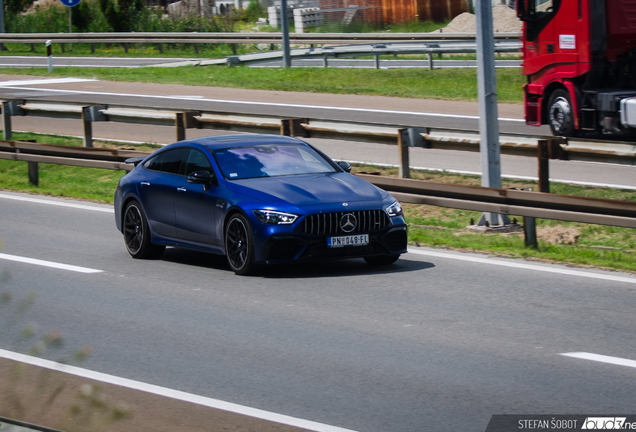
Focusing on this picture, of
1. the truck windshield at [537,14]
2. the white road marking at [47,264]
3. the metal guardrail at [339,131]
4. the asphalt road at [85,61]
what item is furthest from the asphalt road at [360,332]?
the asphalt road at [85,61]

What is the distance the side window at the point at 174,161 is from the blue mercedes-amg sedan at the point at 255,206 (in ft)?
0.05

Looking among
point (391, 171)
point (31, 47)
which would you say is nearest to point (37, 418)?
point (391, 171)

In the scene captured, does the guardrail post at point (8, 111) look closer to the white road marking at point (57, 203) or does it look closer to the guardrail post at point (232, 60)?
the white road marking at point (57, 203)

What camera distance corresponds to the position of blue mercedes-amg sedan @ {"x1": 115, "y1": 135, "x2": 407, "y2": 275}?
32.4ft

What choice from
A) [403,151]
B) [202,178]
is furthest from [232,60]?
[202,178]

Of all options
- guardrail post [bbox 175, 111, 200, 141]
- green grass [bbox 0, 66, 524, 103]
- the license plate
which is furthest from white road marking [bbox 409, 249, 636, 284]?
green grass [bbox 0, 66, 524, 103]

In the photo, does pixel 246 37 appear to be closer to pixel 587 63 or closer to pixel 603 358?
pixel 587 63

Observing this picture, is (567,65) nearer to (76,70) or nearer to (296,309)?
(296,309)

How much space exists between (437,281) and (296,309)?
1.77 meters

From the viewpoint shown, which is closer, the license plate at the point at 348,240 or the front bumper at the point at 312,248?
the front bumper at the point at 312,248

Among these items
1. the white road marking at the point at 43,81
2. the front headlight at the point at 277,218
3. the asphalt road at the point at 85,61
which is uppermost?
the asphalt road at the point at 85,61

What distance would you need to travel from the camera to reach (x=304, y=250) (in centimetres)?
990

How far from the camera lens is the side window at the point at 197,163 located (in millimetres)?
10957

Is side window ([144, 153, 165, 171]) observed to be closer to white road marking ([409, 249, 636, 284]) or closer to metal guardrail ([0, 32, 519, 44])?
white road marking ([409, 249, 636, 284])
